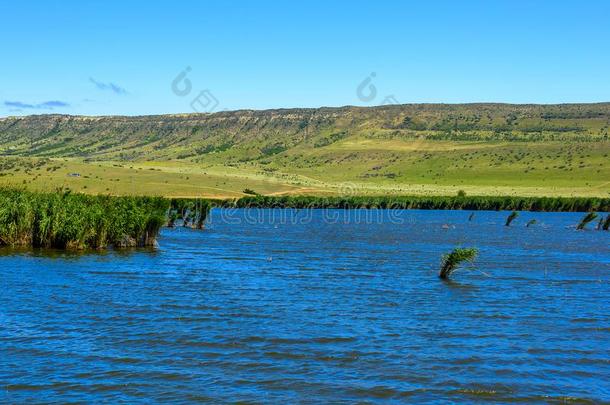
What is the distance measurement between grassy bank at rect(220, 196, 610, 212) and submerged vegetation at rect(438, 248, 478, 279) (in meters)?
66.7

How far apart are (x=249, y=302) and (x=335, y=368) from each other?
23.2 ft

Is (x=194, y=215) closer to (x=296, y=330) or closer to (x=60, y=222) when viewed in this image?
(x=60, y=222)

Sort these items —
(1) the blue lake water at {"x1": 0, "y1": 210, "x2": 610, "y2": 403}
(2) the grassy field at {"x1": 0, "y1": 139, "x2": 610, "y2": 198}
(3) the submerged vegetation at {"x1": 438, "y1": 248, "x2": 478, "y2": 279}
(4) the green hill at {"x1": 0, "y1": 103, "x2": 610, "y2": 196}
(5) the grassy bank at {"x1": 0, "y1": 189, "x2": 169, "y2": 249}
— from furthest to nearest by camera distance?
(4) the green hill at {"x1": 0, "y1": 103, "x2": 610, "y2": 196} < (2) the grassy field at {"x1": 0, "y1": 139, "x2": 610, "y2": 198} < (5) the grassy bank at {"x1": 0, "y1": 189, "x2": 169, "y2": 249} < (3) the submerged vegetation at {"x1": 438, "y1": 248, "x2": 478, "y2": 279} < (1) the blue lake water at {"x1": 0, "y1": 210, "x2": 610, "y2": 403}

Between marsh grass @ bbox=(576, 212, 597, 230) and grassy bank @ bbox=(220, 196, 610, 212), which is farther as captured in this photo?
grassy bank @ bbox=(220, 196, 610, 212)

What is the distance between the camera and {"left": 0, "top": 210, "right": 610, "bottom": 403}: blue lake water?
13.0m

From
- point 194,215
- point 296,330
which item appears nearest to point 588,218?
point 194,215

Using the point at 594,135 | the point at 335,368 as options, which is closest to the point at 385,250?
the point at 335,368

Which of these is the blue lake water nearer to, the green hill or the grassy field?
the grassy field

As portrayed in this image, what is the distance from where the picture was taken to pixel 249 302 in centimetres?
2095

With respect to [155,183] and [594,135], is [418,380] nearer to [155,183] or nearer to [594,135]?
[155,183]

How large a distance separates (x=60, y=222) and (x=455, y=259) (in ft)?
52.1

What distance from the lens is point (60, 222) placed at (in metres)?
31.7

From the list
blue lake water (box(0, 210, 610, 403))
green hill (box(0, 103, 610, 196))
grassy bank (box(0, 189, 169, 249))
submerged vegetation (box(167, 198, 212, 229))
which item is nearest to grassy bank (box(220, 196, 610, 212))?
green hill (box(0, 103, 610, 196))

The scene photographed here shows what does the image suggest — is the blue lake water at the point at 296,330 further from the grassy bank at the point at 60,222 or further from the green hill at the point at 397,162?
the green hill at the point at 397,162
